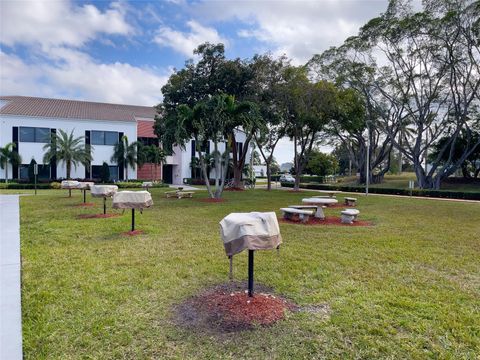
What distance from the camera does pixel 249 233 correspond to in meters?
3.31

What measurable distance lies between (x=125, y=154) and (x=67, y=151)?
5.04 meters

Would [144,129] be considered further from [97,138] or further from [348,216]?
[348,216]

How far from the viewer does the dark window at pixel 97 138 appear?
30953mm

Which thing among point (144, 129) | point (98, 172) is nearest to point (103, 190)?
point (98, 172)

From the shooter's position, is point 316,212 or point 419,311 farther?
point 316,212

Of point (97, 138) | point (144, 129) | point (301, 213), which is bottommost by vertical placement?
point (301, 213)

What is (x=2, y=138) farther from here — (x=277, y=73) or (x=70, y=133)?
(x=277, y=73)

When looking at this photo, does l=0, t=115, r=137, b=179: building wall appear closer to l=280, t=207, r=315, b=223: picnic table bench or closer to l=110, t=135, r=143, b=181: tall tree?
l=110, t=135, r=143, b=181: tall tree

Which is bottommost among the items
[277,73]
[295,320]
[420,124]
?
[295,320]

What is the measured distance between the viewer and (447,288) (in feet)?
14.2

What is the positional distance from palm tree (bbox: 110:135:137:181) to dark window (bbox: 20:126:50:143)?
5.72 metres

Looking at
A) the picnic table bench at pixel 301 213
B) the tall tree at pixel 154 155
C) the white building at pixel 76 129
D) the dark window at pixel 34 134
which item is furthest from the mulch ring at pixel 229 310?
the dark window at pixel 34 134

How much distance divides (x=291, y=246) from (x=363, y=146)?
101ft

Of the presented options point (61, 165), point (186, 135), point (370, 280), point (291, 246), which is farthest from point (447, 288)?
point (61, 165)
